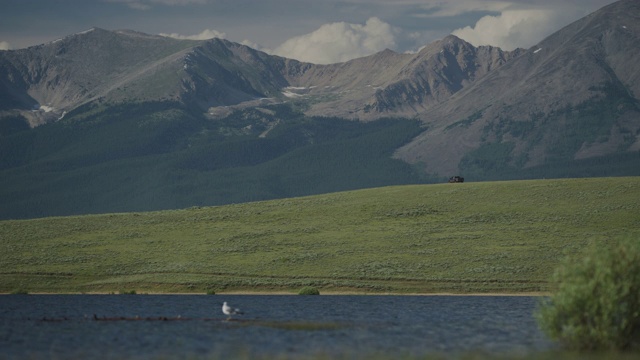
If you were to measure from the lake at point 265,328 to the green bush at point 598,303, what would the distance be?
301 cm

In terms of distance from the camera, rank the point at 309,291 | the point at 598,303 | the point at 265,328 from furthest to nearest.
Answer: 1. the point at 309,291
2. the point at 265,328
3. the point at 598,303

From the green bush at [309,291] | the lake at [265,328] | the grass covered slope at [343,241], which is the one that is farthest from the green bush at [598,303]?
the grass covered slope at [343,241]

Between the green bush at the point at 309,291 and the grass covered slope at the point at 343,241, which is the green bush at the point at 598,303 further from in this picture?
the grass covered slope at the point at 343,241

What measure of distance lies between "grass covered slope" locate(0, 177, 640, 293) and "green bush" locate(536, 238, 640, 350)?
61475 mm

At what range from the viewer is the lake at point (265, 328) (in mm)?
57188

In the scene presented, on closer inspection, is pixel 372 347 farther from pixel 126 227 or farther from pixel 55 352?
pixel 126 227

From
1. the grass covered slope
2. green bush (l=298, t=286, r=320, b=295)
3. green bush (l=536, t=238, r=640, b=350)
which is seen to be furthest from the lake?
the grass covered slope

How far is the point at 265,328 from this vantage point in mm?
70625

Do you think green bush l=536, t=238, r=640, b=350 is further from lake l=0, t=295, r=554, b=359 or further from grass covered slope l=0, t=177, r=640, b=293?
grass covered slope l=0, t=177, r=640, b=293

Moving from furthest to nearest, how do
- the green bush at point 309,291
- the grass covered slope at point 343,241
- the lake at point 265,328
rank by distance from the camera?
the grass covered slope at point 343,241 → the green bush at point 309,291 → the lake at point 265,328

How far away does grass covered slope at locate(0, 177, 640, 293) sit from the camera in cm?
12219

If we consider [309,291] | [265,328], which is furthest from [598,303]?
[309,291]

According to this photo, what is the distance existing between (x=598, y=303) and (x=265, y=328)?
26.2 metres

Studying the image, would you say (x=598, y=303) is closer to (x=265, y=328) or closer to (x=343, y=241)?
(x=265, y=328)
